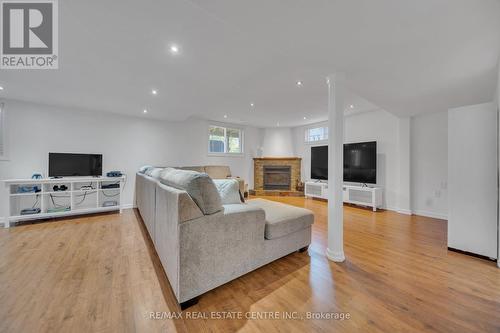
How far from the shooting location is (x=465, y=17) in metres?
1.54

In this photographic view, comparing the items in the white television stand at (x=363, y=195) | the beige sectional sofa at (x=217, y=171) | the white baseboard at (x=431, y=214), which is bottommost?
the white baseboard at (x=431, y=214)

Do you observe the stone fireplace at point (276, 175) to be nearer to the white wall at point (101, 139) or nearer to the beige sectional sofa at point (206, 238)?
the white wall at point (101, 139)

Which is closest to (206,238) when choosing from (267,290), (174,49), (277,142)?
(267,290)

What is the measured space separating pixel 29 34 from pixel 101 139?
296 centimetres

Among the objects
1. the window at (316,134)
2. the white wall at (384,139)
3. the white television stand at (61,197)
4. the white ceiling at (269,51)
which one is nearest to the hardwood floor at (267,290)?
the white television stand at (61,197)

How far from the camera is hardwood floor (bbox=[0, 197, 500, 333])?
52.1 inches

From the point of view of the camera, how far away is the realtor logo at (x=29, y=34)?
1601mm

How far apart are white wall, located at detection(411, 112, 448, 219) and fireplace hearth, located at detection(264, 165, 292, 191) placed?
355 cm

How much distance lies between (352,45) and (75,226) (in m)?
5.03

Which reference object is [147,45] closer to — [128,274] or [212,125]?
[128,274]

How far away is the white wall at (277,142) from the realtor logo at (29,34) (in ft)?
19.2

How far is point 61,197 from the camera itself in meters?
4.04

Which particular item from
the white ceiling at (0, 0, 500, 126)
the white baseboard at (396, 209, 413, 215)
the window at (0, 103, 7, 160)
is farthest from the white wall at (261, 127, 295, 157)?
the window at (0, 103, 7, 160)

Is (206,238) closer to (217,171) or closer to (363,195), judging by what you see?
(217,171)
